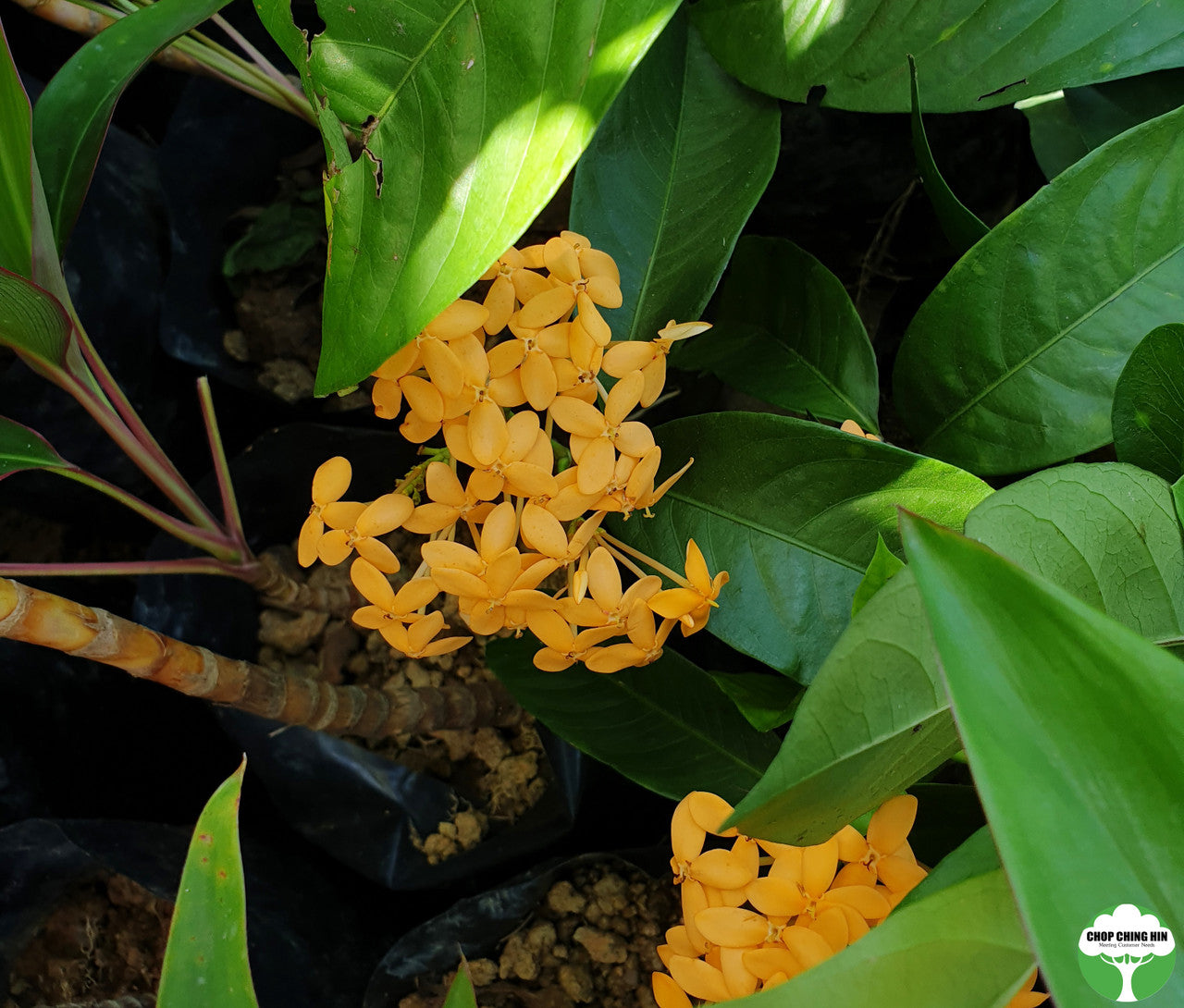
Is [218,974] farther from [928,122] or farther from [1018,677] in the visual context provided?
[928,122]

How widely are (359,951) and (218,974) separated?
50 cm

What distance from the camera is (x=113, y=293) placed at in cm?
102

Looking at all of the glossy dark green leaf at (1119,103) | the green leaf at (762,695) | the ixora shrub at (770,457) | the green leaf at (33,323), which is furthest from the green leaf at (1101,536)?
the green leaf at (33,323)

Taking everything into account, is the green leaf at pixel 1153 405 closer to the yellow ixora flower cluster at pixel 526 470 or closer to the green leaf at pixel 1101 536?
the green leaf at pixel 1101 536

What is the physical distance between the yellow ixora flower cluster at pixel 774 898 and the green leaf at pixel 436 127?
37cm

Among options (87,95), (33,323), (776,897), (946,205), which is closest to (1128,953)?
(776,897)

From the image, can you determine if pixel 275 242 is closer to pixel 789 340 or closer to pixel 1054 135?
pixel 789 340

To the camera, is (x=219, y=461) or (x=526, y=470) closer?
(x=526, y=470)

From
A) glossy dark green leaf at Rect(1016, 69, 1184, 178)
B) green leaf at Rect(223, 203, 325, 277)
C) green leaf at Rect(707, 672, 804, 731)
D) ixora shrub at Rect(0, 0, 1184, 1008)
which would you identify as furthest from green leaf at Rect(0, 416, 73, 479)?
glossy dark green leaf at Rect(1016, 69, 1184, 178)

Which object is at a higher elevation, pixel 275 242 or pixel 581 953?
pixel 275 242

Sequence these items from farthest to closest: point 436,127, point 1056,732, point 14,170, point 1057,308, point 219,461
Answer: point 219,461 < point 1057,308 < point 14,170 < point 436,127 < point 1056,732

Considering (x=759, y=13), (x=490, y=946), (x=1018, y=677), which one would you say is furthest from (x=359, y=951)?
(x=759, y=13)

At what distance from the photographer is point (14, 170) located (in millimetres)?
569

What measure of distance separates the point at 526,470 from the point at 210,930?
0.36 meters
